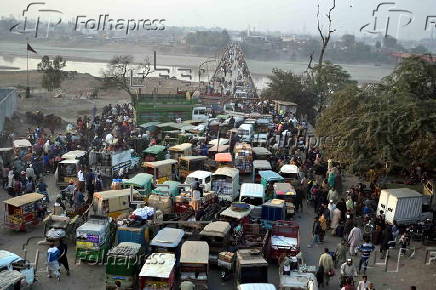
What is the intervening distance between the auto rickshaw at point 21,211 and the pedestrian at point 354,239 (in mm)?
9168

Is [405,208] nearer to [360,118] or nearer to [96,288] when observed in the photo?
[360,118]

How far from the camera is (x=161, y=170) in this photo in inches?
716

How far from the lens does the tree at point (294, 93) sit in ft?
124

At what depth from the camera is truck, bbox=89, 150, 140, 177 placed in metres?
18.7

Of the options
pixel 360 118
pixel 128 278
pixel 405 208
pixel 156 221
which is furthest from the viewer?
pixel 360 118

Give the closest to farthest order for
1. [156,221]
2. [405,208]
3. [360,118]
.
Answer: [156,221] < [405,208] < [360,118]

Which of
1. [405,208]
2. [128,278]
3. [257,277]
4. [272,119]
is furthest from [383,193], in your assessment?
[272,119]

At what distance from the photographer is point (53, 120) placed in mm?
29359

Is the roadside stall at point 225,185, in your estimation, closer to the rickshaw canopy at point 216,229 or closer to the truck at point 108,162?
the rickshaw canopy at point 216,229

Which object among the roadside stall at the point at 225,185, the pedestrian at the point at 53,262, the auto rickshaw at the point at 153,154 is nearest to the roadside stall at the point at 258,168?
Result: the roadside stall at the point at 225,185

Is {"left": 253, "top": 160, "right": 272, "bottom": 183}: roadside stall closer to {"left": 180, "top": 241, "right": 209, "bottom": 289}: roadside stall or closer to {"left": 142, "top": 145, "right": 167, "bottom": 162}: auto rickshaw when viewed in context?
{"left": 142, "top": 145, "right": 167, "bottom": 162}: auto rickshaw

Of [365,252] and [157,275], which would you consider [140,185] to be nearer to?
[157,275]

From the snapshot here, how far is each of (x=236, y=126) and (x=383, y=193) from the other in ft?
41.0

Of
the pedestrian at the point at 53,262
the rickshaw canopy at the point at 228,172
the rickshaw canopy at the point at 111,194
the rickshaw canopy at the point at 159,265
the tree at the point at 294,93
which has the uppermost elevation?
the tree at the point at 294,93
